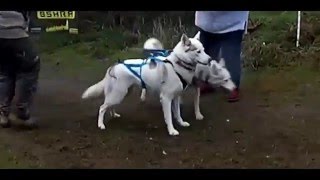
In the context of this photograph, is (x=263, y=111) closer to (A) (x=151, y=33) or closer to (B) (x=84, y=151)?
(B) (x=84, y=151)

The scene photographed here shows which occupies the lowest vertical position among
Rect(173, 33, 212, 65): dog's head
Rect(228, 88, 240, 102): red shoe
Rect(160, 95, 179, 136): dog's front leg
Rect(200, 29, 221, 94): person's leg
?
Rect(228, 88, 240, 102): red shoe

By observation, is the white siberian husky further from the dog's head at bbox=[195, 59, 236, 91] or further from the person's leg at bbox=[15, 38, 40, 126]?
the person's leg at bbox=[15, 38, 40, 126]

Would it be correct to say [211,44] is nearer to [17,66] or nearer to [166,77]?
[166,77]

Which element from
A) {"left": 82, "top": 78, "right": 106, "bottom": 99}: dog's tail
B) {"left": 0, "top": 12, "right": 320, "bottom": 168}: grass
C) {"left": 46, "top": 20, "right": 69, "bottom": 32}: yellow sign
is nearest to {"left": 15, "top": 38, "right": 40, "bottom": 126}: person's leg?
{"left": 82, "top": 78, "right": 106, "bottom": 99}: dog's tail

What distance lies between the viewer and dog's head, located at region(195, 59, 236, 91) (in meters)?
4.84

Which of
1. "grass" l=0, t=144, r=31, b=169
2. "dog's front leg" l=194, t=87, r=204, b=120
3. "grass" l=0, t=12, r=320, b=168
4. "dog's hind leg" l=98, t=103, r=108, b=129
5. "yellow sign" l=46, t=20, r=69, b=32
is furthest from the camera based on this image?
"yellow sign" l=46, t=20, r=69, b=32

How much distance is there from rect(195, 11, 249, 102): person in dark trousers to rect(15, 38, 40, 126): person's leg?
1.53 meters

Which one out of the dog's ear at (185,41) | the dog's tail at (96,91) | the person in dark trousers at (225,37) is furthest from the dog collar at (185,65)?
the person in dark trousers at (225,37)

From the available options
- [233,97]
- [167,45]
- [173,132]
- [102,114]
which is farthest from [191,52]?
[167,45]

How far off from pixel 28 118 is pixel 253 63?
2.99 meters

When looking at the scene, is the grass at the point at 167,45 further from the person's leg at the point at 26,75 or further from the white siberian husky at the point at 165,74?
the person's leg at the point at 26,75

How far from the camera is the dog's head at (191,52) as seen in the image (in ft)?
15.3

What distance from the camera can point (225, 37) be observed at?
573 centimetres
